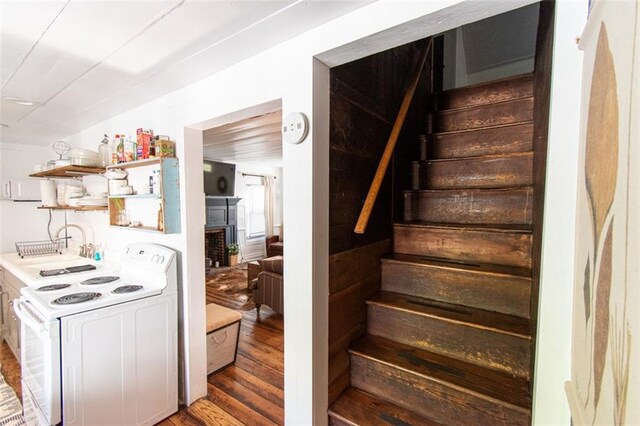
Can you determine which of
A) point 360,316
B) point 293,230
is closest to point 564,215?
point 293,230

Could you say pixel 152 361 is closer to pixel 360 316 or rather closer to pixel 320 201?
pixel 360 316

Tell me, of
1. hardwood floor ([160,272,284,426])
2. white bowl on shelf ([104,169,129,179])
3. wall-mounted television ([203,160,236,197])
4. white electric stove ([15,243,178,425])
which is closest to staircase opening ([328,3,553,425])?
hardwood floor ([160,272,284,426])

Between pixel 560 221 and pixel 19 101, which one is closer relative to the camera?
pixel 560 221

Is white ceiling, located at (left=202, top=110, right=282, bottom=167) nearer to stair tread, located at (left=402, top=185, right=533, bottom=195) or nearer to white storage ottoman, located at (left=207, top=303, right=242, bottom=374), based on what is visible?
stair tread, located at (left=402, top=185, right=533, bottom=195)

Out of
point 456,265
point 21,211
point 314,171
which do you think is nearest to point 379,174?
point 314,171

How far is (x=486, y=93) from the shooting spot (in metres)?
2.16

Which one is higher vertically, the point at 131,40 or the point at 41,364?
the point at 131,40

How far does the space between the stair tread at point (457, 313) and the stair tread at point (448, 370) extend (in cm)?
20

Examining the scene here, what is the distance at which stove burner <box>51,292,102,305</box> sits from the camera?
153cm

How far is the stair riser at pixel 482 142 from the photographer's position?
70.3 inches

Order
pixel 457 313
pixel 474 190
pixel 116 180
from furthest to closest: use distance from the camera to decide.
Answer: pixel 116 180 < pixel 474 190 < pixel 457 313

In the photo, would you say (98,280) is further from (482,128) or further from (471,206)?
(482,128)

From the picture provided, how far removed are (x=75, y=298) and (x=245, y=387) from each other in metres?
1.40

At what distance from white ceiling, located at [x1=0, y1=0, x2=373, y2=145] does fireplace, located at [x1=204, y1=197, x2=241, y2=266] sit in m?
4.16
